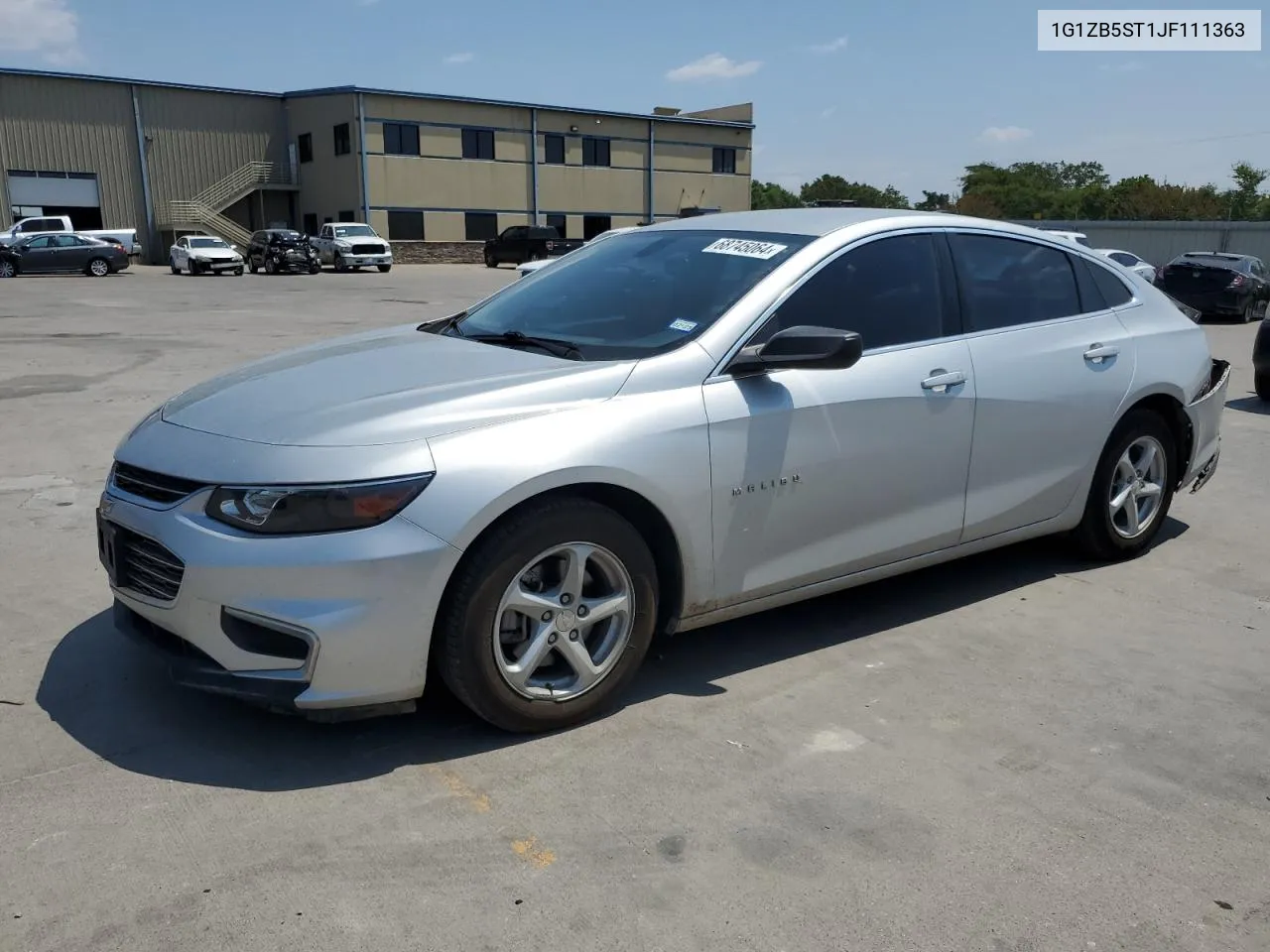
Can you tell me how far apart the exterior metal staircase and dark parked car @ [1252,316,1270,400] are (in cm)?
4683

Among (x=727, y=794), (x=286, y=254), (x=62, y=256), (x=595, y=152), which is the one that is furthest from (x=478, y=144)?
(x=727, y=794)

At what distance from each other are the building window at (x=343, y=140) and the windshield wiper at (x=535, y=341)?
48343mm

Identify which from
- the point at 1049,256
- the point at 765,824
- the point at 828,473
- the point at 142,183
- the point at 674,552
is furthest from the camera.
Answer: the point at 142,183

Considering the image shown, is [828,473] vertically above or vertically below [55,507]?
above

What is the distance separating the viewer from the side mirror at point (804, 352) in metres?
3.55

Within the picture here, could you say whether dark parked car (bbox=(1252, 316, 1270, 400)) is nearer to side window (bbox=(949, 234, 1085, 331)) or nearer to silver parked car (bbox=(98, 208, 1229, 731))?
silver parked car (bbox=(98, 208, 1229, 731))

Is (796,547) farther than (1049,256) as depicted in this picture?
No

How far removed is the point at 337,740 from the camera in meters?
3.41

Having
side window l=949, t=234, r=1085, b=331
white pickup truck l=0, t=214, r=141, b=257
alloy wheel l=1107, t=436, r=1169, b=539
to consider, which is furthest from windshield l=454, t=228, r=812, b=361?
white pickup truck l=0, t=214, r=141, b=257

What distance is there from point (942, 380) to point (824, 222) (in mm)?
792

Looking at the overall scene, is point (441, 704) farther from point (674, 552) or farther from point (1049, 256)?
point (1049, 256)

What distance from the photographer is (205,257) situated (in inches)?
1446

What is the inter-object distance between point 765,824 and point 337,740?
1.39m

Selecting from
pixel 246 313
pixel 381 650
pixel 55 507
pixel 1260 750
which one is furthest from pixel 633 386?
pixel 246 313
